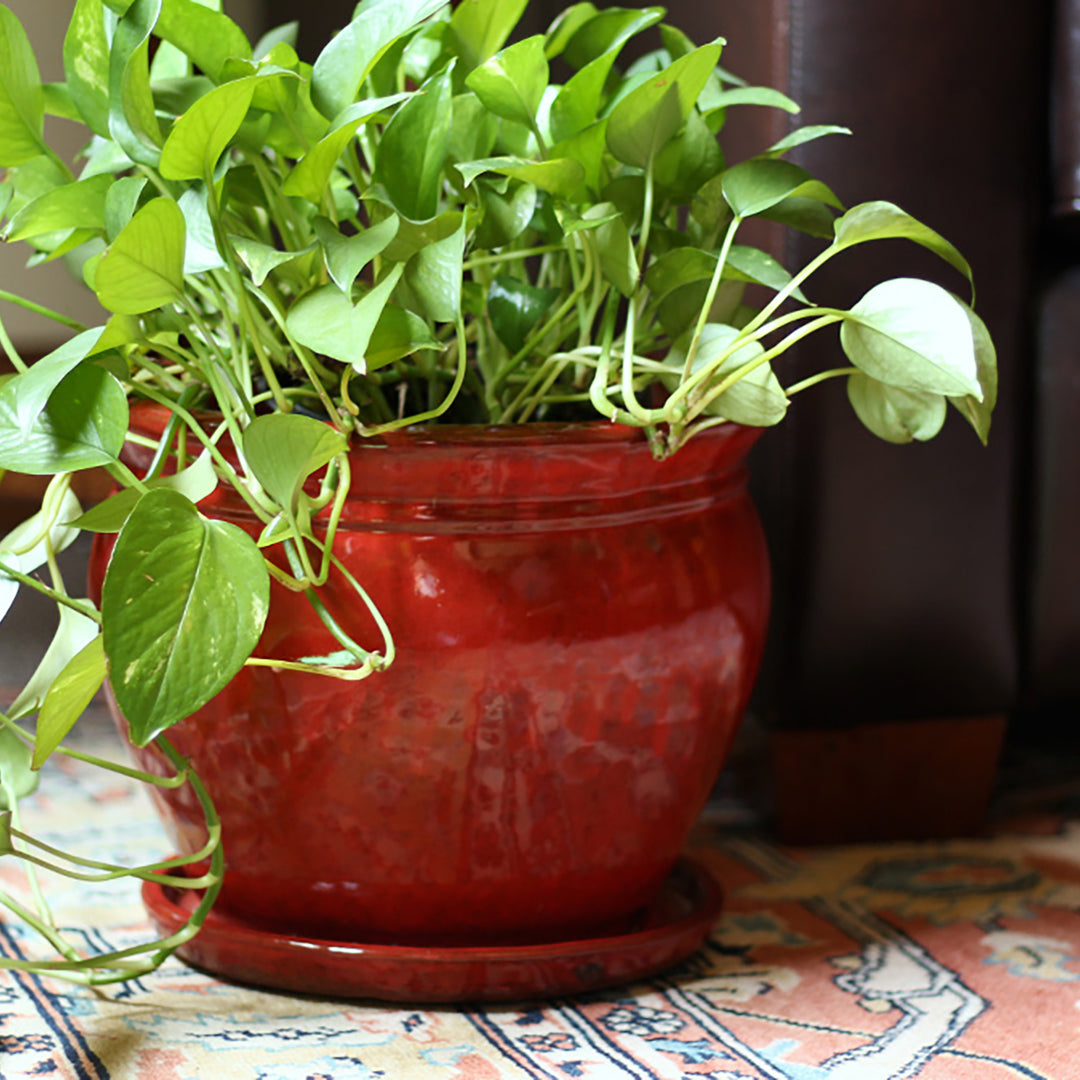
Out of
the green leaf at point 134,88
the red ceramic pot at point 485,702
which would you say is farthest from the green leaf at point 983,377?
the green leaf at point 134,88

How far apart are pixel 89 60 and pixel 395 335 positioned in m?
0.18

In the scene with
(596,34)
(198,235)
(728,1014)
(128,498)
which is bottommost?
(728,1014)

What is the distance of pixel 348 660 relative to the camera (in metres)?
0.51

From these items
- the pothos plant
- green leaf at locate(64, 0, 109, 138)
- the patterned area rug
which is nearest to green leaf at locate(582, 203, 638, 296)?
the pothos plant

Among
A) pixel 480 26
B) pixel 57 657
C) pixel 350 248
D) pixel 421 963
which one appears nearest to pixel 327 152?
pixel 350 248

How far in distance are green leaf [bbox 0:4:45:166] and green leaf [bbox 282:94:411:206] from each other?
11 cm

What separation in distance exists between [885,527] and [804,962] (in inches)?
10.4

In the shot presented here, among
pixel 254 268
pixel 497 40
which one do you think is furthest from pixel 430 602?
pixel 497 40

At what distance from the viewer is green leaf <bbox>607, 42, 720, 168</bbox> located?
529 mm

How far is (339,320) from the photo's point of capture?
470 millimetres

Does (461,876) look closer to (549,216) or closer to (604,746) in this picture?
(604,746)

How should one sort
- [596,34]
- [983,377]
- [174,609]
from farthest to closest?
[596,34] → [983,377] → [174,609]

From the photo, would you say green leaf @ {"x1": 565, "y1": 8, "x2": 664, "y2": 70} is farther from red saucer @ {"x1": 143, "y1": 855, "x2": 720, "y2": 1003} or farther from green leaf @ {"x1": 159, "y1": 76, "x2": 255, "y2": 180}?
red saucer @ {"x1": 143, "y1": 855, "x2": 720, "y2": 1003}

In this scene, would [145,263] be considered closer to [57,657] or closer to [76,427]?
[76,427]
